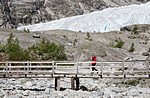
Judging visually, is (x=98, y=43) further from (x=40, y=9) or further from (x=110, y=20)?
(x=40, y=9)

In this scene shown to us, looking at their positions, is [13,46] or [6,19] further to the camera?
[6,19]

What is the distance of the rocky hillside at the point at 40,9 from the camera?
98.9m

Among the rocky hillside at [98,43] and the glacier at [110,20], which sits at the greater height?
the glacier at [110,20]

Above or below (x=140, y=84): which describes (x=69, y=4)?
above

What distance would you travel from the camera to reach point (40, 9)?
343ft

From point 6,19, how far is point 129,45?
156 ft

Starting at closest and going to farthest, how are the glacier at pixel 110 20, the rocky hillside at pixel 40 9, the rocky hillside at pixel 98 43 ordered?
the rocky hillside at pixel 98 43
the glacier at pixel 110 20
the rocky hillside at pixel 40 9

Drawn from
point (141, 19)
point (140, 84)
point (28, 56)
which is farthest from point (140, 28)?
point (140, 84)

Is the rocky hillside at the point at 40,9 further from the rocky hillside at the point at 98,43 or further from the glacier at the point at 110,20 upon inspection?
the rocky hillside at the point at 98,43

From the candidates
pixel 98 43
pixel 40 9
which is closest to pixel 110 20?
pixel 98 43

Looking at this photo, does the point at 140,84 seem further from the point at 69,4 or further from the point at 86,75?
the point at 69,4

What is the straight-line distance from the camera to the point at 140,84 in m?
30.9

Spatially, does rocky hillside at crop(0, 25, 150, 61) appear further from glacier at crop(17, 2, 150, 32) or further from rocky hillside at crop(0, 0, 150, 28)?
rocky hillside at crop(0, 0, 150, 28)

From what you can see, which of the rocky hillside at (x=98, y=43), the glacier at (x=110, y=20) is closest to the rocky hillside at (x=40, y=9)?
the glacier at (x=110, y=20)
